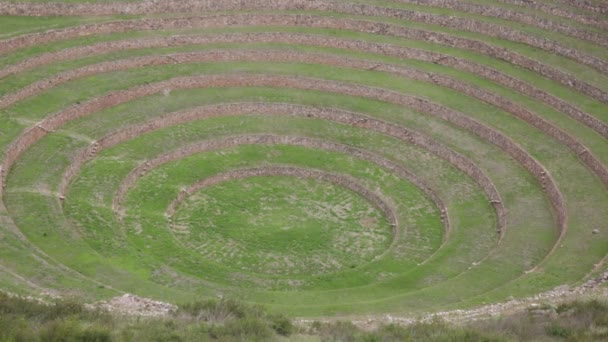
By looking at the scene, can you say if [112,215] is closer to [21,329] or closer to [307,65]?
[21,329]

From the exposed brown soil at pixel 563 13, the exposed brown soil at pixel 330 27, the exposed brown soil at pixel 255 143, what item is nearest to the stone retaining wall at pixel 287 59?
the exposed brown soil at pixel 330 27

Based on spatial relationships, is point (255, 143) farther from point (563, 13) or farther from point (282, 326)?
point (563, 13)

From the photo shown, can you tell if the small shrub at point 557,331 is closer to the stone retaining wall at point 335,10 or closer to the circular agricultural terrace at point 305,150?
the circular agricultural terrace at point 305,150

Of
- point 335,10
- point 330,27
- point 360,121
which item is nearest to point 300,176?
point 360,121

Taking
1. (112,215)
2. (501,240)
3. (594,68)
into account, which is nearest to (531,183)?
(501,240)

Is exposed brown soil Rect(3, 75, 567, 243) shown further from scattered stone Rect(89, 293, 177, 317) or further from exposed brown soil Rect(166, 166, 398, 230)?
scattered stone Rect(89, 293, 177, 317)
